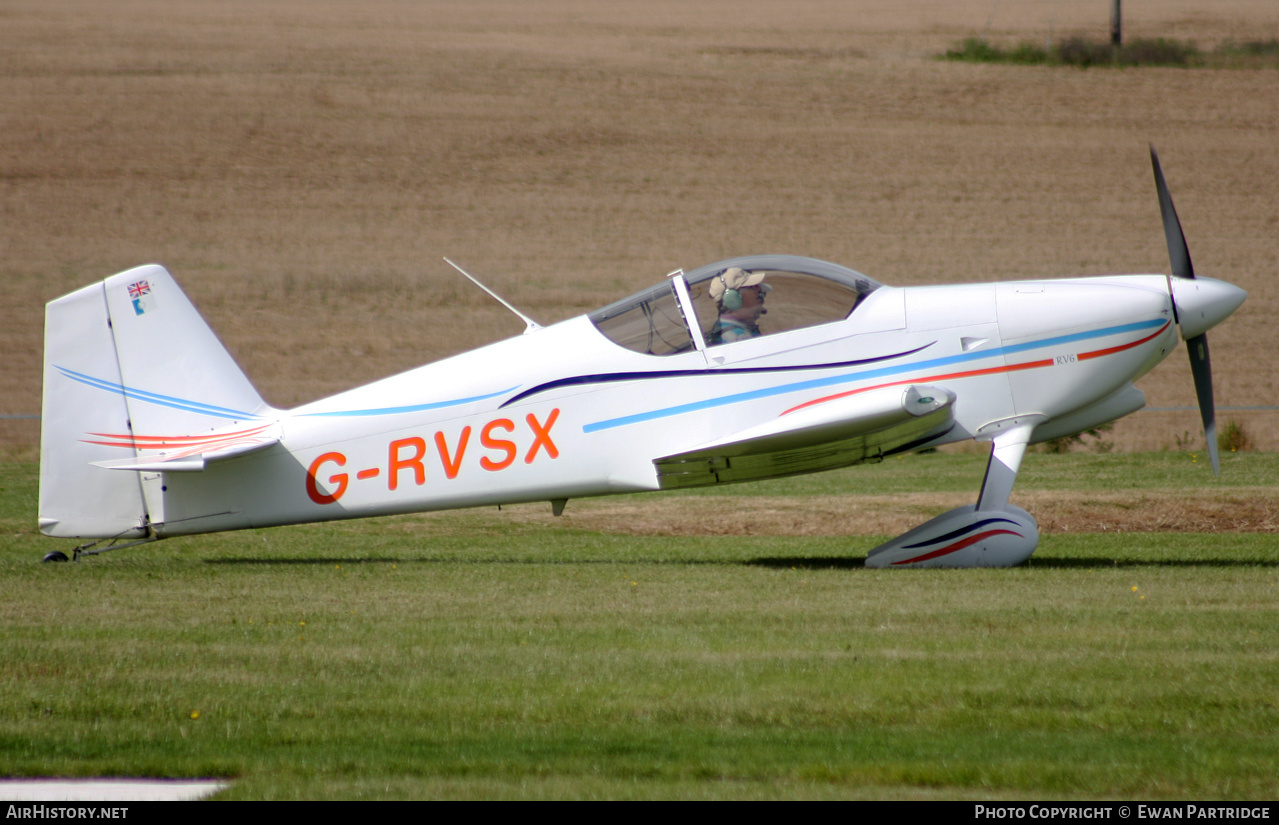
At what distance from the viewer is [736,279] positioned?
31.9ft

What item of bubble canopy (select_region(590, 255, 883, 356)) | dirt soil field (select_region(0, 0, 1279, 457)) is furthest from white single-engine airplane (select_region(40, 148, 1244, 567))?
dirt soil field (select_region(0, 0, 1279, 457))

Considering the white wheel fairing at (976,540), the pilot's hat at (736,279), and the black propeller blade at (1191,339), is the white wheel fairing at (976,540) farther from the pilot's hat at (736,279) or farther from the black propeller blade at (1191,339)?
the pilot's hat at (736,279)

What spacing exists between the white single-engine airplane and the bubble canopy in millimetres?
16

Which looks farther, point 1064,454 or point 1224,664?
point 1064,454

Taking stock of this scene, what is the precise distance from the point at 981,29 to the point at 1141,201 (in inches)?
561

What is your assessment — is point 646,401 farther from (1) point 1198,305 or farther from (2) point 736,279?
(1) point 1198,305

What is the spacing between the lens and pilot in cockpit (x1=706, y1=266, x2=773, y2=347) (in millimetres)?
9703

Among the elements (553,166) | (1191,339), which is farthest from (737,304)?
(553,166)

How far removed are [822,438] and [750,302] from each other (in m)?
1.23

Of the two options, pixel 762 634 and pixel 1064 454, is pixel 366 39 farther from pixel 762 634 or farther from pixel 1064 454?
pixel 762 634

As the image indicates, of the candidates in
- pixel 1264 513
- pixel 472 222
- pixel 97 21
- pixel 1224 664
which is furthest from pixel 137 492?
pixel 97 21

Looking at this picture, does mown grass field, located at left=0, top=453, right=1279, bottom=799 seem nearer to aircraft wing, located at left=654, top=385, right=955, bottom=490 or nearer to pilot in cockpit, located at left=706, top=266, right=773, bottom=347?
aircraft wing, located at left=654, top=385, right=955, bottom=490

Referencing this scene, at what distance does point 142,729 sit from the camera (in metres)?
4.96

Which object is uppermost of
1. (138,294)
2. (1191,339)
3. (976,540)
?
(138,294)
